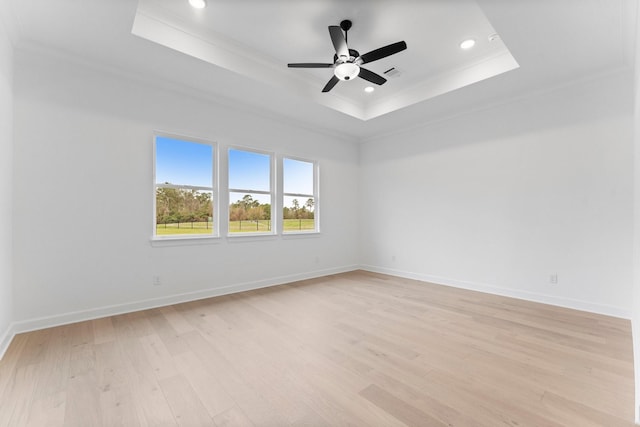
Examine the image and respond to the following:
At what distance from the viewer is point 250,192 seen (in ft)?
15.4

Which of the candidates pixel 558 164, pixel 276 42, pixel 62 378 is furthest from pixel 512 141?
pixel 62 378

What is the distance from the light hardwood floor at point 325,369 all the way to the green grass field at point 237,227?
3.37ft

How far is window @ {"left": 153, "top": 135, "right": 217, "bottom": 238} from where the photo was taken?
3.81 metres

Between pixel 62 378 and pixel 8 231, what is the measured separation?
164 centimetres

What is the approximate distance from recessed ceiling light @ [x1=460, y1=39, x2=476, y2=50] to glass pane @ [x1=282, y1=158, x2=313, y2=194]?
10.2ft

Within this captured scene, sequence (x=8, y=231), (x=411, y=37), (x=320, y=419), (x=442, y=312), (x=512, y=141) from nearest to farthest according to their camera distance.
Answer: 1. (x=320, y=419)
2. (x=8, y=231)
3. (x=411, y=37)
4. (x=442, y=312)
5. (x=512, y=141)

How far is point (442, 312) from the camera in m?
3.46

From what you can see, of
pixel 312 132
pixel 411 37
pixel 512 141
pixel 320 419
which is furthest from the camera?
pixel 312 132

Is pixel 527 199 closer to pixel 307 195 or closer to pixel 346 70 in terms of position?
pixel 346 70

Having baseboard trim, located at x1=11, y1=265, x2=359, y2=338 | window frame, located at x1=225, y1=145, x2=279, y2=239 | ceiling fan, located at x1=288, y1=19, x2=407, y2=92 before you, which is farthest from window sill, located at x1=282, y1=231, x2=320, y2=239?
ceiling fan, located at x1=288, y1=19, x2=407, y2=92

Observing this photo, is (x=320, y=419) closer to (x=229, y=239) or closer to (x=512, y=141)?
(x=229, y=239)

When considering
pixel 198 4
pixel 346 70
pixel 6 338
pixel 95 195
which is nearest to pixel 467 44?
pixel 346 70

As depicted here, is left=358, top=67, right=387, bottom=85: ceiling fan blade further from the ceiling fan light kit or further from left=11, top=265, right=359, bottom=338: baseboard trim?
left=11, top=265, right=359, bottom=338: baseboard trim

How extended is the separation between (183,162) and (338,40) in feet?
8.70
